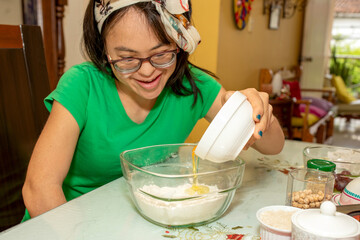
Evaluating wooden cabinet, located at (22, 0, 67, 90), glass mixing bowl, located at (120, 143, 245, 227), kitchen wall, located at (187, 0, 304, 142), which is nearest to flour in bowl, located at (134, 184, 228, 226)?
glass mixing bowl, located at (120, 143, 245, 227)

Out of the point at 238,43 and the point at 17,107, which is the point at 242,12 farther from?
the point at 17,107

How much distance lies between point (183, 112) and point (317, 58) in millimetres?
5339

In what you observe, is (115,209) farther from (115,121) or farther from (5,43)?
(5,43)

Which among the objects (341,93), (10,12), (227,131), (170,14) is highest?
(10,12)

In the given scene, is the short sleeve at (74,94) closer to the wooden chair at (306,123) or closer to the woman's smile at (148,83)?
the woman's smile at (148,83)

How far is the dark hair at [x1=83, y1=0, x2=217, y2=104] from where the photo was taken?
2.95ft

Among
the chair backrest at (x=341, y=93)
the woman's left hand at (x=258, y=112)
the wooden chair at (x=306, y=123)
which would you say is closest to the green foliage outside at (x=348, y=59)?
the chair backrest at (x=341, y=93)

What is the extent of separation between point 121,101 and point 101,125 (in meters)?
0.11

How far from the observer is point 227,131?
2.19 feet

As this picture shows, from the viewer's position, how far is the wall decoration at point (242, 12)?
331 cm

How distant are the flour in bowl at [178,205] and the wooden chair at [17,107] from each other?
0.57 meters

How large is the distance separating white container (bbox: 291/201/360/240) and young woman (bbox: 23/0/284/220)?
0.27 m

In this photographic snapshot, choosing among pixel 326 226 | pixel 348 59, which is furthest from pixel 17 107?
pixel 348 59

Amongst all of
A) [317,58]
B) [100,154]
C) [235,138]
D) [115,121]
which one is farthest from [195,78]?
[317,58]
